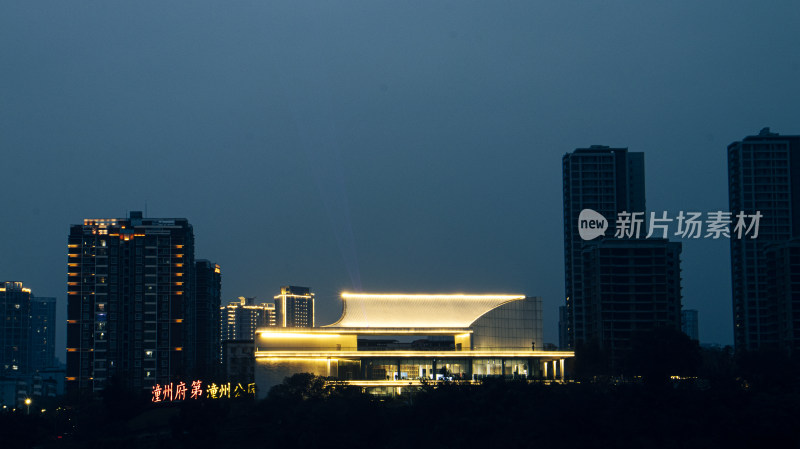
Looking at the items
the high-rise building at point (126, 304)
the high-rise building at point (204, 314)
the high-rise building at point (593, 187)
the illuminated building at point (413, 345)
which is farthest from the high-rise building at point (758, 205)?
the high-rise building at point (204, 314)

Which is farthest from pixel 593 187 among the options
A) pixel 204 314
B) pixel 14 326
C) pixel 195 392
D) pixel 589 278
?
pixel 14 326

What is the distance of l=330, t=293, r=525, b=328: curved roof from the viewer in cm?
7056

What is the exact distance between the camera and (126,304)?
350ft

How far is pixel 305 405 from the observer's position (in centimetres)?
5775

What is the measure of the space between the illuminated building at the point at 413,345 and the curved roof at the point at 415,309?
0.08m

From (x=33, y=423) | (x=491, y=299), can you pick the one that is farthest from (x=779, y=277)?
(x=33, y=423)

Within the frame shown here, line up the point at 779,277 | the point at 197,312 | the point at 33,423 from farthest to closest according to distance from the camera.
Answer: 1. the point at 197,312
2. the point at 779,277
3. the point at 33,423

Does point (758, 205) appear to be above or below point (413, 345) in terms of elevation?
above

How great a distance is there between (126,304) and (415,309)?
48.3 metres

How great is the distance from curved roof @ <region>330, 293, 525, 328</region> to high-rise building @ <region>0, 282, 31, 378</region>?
13789 centimetres

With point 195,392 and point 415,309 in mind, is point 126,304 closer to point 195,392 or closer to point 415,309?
point 195,392

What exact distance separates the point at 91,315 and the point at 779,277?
77.3 meters

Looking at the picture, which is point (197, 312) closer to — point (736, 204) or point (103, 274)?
point (103, 274)

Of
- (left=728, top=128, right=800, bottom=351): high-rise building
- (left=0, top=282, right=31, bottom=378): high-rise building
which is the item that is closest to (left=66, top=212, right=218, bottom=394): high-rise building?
(left=728, top=128, right=800, bottom=351): high-rise building
